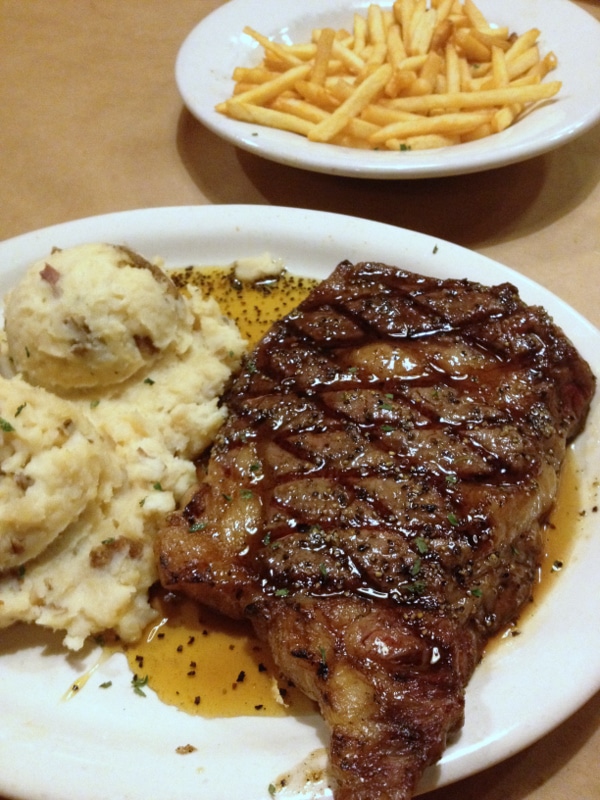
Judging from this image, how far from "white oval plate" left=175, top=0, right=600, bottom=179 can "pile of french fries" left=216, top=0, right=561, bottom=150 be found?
12cm

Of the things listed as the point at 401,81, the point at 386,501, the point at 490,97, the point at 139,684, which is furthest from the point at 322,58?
the point at 139,684

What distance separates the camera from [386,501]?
8.91 ft

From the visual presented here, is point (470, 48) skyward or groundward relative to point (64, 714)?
skyward

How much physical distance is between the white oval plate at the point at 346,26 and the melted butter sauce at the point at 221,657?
7.67ft

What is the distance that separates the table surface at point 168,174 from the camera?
487 cm

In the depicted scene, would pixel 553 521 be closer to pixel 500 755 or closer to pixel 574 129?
pixel 500 755

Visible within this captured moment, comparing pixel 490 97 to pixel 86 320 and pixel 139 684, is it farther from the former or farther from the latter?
pixel 139 684

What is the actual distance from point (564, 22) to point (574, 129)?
5.66 ft

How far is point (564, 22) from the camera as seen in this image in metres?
5.61

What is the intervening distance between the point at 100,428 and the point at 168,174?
313cm

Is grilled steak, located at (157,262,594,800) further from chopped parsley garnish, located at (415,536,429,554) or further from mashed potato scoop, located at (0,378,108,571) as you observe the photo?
mashed potato scoop, located at (0,378,108,571)

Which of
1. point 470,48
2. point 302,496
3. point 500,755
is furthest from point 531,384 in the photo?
point 470,48

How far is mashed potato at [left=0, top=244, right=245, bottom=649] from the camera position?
109 inches

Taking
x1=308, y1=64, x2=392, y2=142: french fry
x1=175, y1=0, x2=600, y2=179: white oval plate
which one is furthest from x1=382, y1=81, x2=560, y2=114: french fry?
x1=308, y1=64, x2=392, y2=142: french fry
